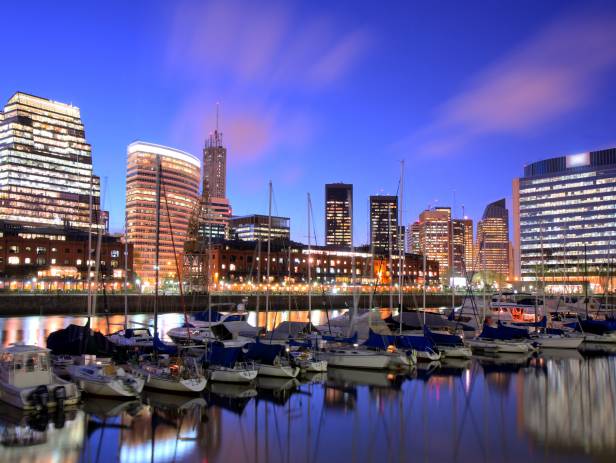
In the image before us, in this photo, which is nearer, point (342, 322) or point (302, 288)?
point (342, 322)

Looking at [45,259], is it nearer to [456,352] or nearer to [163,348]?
[163,348]

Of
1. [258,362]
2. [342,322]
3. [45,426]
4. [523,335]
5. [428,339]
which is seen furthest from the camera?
[342,322]

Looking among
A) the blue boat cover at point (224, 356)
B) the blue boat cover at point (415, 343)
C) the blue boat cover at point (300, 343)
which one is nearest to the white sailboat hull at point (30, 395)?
the blue boat cover at point (224, 356)

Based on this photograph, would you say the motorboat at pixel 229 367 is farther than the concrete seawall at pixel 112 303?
No

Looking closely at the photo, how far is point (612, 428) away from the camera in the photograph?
89.1ft

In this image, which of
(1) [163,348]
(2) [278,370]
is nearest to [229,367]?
(2) [278,370]

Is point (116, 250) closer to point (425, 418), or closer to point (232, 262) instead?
point (232, 262)

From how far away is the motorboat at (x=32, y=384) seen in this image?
92.8ft

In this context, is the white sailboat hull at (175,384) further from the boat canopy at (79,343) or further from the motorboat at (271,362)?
the motorboat at (271,362)

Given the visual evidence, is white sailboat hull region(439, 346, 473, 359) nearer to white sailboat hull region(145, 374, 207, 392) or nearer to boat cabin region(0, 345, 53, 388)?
white sailboat hull region(145, 374, 207, 392)

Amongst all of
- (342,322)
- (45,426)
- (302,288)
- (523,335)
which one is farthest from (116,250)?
(45,426)

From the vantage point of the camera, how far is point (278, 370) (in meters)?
38.8

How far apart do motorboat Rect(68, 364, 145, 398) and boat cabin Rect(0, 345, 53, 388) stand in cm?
250

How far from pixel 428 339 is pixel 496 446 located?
25.3 m
